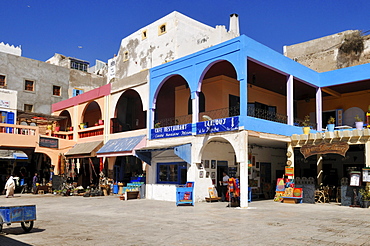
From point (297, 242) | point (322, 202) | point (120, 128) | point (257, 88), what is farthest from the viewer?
point (120, 128)

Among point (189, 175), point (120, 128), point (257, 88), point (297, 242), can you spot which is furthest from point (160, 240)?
point (120, 128)

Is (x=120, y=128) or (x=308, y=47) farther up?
(x=308, y=47)

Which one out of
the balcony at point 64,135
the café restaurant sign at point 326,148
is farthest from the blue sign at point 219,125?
the balcony at point 64,135

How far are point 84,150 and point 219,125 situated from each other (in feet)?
35.5

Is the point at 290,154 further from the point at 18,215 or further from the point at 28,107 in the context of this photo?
the point at 28,107

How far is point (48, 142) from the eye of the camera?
2530 centimetres

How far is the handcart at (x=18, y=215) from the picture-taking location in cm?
893

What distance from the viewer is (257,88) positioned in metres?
22.1

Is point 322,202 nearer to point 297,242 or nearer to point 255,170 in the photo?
point 255,170

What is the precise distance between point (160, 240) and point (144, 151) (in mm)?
11592

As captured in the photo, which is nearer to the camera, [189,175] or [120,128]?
[189,175]

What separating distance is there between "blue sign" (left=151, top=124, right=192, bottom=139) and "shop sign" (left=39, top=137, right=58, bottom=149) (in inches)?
340

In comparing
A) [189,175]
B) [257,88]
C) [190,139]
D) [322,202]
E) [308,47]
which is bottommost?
[322,202]

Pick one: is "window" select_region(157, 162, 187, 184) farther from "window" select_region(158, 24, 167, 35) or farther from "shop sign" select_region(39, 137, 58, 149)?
"window" select_region(158, 24, 167, 35)
